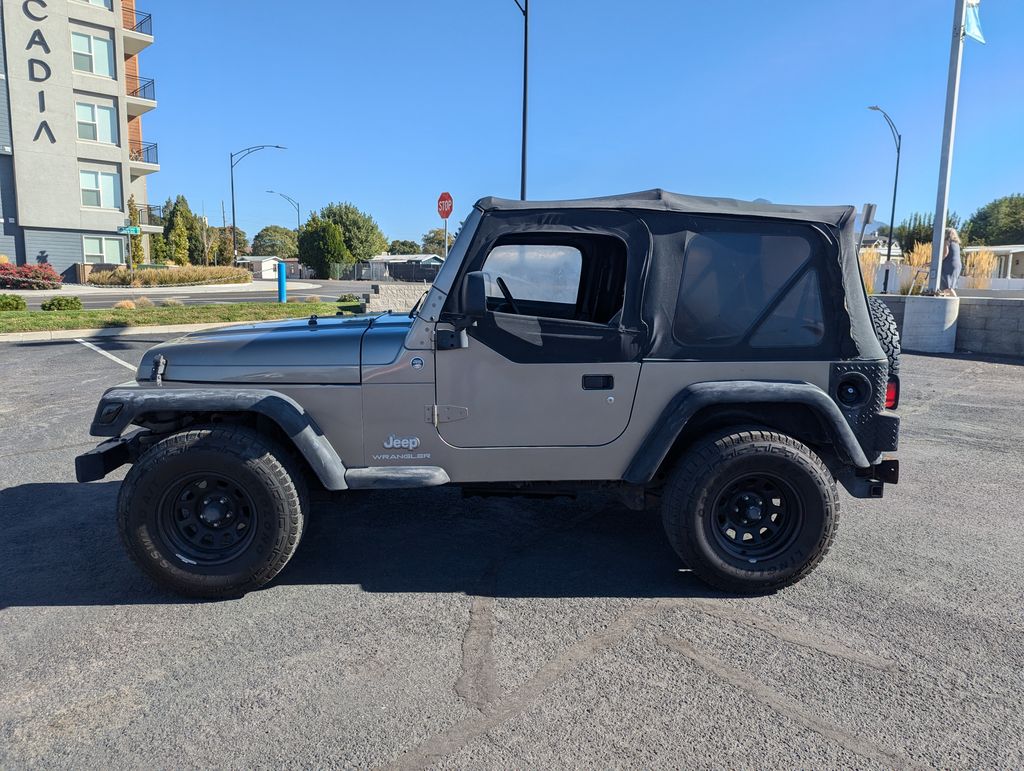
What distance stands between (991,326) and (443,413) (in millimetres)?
13662

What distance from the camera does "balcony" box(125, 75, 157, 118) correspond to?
3872cm

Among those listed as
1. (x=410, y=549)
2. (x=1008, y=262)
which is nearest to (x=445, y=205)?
(x=410, y=549)

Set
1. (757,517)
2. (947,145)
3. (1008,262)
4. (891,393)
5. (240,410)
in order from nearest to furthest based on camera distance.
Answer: (240,410)
(757,517)
(891,393)
(947,145)
(1008,262)

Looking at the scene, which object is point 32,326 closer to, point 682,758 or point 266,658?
point 266,658

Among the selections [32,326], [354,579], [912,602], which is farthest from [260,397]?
[32,326]

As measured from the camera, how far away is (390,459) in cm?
361

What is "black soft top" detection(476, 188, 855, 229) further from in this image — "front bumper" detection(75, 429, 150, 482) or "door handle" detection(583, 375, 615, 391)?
"front bumper" detection(75, 429, 150, 482)

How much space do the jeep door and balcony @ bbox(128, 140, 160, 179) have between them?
43.1 meters

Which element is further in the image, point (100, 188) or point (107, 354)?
point (100, 188)

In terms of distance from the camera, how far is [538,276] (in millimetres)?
4324

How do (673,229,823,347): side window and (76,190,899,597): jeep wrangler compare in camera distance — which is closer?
(76,190,899,597): jeep wrangler

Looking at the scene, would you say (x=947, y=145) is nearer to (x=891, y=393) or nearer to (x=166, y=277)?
(x=891, y=393)

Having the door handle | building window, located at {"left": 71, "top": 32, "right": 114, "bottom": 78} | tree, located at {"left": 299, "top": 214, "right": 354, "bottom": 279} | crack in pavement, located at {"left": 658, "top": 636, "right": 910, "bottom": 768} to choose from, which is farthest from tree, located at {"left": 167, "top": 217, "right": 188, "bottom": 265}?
crack in pavement, located at {"left": 658, "top": 636, "right": 910, "bottom": 768}

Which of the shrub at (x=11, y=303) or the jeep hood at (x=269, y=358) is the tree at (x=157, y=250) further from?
the jeep hood at (x=269, y=358)
